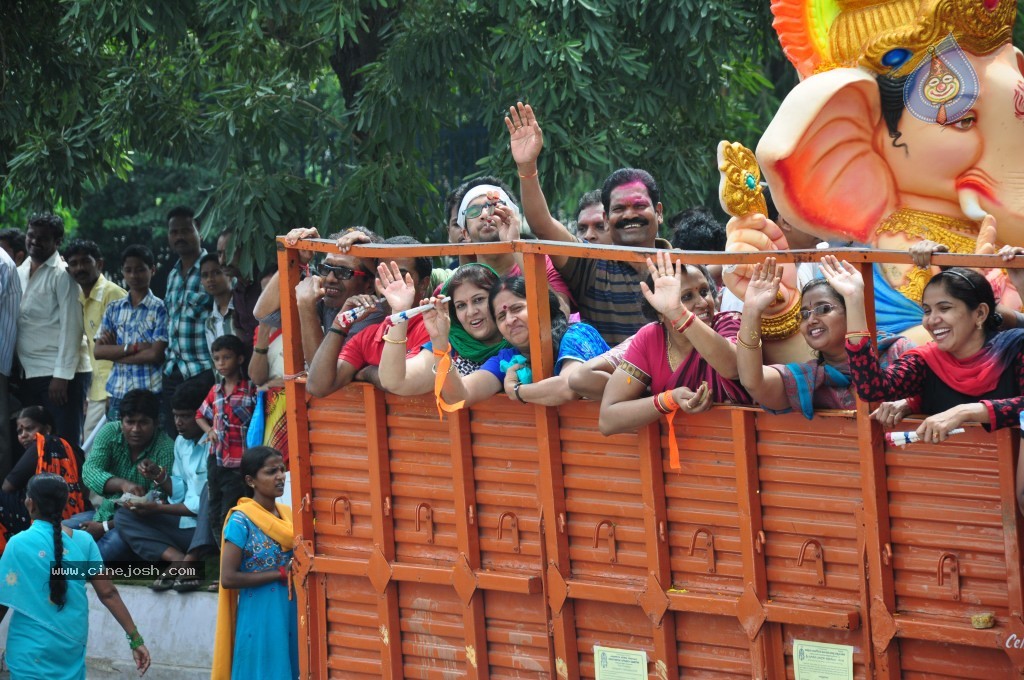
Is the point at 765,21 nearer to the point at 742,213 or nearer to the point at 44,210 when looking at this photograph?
the point at 742,213

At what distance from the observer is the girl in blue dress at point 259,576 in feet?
23.2

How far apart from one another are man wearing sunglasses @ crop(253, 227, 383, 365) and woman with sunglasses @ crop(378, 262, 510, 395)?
0.43 meters

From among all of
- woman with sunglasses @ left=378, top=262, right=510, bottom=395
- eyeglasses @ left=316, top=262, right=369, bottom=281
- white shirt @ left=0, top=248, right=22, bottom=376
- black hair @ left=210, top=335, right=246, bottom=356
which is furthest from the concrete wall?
woman with sunglasses @ left=378, top=262, right=510, bottom=395

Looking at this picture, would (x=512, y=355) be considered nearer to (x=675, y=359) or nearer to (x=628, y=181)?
(x=675, y=359)

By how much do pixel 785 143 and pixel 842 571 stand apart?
187cm

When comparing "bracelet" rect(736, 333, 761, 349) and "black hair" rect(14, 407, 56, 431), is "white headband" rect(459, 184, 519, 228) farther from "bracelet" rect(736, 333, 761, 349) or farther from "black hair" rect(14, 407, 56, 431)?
"black hair" rect(14, 407, 56, 431)

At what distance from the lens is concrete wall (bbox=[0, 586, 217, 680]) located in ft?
28.0

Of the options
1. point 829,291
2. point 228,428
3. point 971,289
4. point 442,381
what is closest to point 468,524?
point 442,381

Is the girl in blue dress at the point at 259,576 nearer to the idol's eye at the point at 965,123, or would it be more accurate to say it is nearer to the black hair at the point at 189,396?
the black hair at the point at 189,396

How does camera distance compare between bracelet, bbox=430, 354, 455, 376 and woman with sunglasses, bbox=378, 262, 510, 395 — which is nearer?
bracelet, bbox=430, 354, 455, 376

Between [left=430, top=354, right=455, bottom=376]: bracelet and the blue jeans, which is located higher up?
[left=430, top=354, right=455, bottom=376]: bracelet

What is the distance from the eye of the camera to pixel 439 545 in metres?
5.55

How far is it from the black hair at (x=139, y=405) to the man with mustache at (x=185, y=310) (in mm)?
142

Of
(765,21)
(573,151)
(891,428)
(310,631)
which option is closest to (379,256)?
(310,631)
